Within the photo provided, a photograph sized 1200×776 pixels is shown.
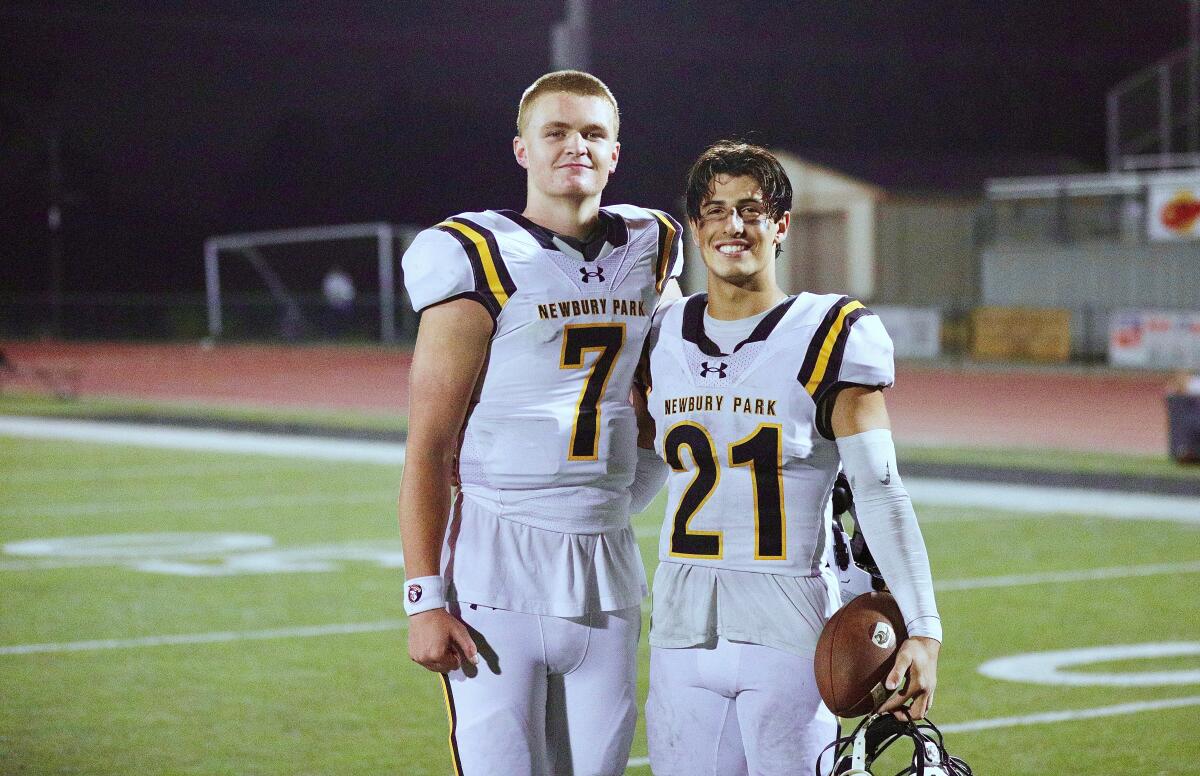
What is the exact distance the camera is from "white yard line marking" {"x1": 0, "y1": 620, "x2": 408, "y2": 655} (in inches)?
295

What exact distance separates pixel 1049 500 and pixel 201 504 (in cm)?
564

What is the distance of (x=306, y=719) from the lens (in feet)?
20.6

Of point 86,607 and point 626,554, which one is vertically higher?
point 626,554

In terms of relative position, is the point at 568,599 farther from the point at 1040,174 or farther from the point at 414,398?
the point at 1040,174

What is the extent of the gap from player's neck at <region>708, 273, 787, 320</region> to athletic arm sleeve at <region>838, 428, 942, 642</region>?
0.99 feet

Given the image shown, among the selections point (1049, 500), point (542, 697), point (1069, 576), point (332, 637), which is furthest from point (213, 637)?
point (1049, 500)

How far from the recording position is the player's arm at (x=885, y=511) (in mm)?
3297

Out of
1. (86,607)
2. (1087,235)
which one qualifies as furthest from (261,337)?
(86,607)

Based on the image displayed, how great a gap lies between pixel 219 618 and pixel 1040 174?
40.7 metres

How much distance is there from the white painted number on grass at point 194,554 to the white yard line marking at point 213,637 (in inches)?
62.7

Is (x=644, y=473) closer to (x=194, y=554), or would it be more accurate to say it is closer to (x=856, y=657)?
(x=856, y=657)

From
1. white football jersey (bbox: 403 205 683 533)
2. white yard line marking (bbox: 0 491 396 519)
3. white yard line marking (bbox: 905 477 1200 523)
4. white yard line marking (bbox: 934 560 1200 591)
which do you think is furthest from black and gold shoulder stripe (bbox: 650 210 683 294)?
white yard line marking (bbox: 0 491 396 519)

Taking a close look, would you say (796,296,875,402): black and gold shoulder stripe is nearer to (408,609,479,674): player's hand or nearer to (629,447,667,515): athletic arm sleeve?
(629,447,667,515): athletic arm sleeve

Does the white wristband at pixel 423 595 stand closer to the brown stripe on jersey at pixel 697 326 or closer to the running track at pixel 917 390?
the brown stripe on jersey at pixel 697 326
